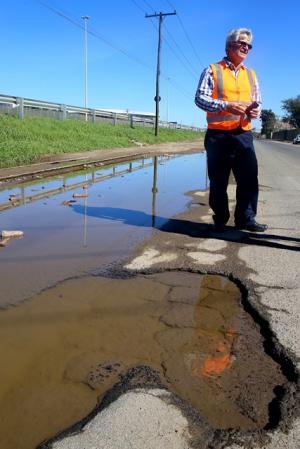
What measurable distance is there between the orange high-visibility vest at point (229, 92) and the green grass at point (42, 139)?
7.75m

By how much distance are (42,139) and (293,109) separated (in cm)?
8443

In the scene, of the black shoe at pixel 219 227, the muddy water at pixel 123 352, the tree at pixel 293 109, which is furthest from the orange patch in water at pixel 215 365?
the tree at pixel 293 109

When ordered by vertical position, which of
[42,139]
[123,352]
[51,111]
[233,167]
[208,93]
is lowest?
[123,352]

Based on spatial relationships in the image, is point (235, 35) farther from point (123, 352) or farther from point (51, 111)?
point (51, 111)

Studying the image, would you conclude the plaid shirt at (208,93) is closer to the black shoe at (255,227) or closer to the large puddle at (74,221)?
the black shoe at (255,227)

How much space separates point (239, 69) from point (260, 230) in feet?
6.16

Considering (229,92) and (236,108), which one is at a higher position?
(229,92)

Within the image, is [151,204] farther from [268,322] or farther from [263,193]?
[268,322]

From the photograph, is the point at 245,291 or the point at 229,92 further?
the point at 229,92

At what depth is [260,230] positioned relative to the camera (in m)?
5.51

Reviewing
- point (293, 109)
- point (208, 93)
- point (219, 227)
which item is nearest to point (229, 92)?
point (208, 93)

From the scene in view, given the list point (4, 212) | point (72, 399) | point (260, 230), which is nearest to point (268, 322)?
point (72, 399)

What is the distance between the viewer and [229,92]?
16.8 feet

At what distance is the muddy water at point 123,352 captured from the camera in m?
2.14
